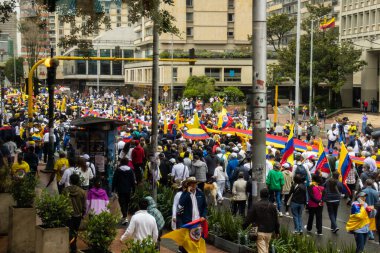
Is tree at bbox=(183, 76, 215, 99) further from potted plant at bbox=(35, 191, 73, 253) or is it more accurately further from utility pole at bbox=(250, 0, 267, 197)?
potted plant at bbox=(35, 191, 73, 253)

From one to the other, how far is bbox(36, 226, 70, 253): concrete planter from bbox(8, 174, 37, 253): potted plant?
1.39 meters

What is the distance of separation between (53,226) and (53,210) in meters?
0.28

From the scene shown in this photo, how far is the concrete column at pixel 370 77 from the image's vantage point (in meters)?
64.5

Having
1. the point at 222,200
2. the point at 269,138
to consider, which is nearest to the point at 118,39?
the point at 269,138

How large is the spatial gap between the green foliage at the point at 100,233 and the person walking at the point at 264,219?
2586 mm

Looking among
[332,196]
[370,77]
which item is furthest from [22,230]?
[370,77]

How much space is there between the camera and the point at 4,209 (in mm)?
14516

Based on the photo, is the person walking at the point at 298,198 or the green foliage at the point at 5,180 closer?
the green foliage at the point at 5,180

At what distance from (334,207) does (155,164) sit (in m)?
4.25

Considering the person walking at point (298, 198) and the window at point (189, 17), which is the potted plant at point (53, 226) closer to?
the person walking at point (298, 198)

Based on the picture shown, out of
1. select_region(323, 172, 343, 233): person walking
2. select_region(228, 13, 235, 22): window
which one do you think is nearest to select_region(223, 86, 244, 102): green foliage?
select_region(228, 13, 235, 22): window

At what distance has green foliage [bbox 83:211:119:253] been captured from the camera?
10156mm

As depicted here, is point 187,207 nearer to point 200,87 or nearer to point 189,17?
point 200,87

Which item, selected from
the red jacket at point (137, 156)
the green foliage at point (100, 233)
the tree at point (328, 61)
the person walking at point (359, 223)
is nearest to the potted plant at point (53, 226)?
the green foliage at point (100, 233)
